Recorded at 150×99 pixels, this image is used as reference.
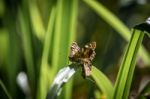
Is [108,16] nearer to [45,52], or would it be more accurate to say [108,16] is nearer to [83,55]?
[45,52]

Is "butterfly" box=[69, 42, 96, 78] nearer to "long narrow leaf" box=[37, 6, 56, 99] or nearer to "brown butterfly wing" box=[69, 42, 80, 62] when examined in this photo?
"brown butterfly wing" box=[69, 42, 80, 62]

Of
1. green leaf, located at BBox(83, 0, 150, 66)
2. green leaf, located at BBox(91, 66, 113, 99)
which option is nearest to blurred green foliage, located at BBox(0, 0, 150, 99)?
green leaf, located at BBox(83, 0, 150, 66)

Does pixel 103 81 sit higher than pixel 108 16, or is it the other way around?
pixel 108 16

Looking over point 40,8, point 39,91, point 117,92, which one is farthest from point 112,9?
point 117,92

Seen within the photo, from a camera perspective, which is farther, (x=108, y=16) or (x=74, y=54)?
(x=108, y=16)

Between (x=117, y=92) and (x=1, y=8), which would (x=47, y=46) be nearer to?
(x=117, y=92)

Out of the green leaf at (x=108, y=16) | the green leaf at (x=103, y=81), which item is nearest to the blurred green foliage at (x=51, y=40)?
the green leaf at (x=108, y=16)

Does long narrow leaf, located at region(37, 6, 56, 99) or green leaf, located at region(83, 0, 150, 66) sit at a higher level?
green leaf, located at region(83, 0, 150, 66)

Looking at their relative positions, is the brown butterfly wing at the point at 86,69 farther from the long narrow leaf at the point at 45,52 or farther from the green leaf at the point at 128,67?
the long narrow leaf at the point at 45,52

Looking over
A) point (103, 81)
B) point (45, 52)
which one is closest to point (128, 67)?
point (103, 81)

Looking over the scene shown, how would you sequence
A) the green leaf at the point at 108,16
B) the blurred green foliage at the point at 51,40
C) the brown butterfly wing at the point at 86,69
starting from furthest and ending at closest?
the green leaf at the point at 108,16, the blurred green foliage at the point at 51,40, the brown butterfly wing at the point at 86,69

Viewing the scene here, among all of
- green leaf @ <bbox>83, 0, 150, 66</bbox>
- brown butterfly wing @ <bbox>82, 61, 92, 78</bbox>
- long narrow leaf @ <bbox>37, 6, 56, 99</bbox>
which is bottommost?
brown butterfly wing @ <bbox>82, 61, 92, 78</bbox>

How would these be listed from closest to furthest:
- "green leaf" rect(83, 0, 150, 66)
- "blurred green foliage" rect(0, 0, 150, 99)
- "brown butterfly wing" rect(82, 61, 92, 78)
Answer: "brown butterfly wing" rect(82, 61, 92, 78) → "blurred green foliage" rect(0, 0, 150, 99) → "green leaf" rect(83, 0, 150, 66)
